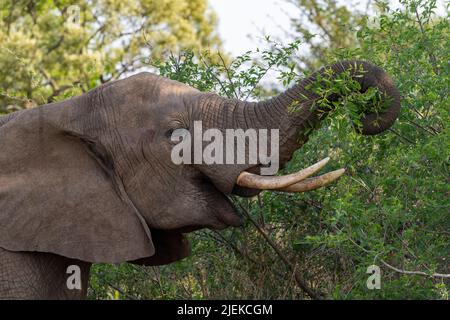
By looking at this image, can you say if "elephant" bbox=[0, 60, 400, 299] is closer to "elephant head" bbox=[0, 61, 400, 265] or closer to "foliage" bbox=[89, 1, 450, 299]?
"elephant head" bbox=[0, 61, 400, 265]

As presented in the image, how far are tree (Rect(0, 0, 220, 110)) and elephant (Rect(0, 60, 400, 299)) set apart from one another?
46.3 feet

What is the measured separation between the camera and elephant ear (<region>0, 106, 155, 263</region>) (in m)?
5.08

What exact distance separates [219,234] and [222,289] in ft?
1.13

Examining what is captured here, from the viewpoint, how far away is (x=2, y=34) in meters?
19.0

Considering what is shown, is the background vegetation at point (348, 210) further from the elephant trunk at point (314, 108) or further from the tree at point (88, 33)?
the tree at point (88, 33)

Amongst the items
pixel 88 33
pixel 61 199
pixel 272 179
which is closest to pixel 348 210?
pixel 272 179

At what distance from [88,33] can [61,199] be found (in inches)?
639

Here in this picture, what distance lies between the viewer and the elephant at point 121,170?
16.4 feet

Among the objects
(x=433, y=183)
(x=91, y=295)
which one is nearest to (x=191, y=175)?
(x=433, y=183)

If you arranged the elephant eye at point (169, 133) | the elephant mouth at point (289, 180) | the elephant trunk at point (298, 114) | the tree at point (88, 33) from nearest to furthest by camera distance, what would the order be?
the elephant mouth at point (289, 180)
the elephant trunk at point (298, 114)
the elephant eye at point (169, 133)
the tree at point (88, 33)

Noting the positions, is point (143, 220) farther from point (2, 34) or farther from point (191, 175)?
point (2, 34)

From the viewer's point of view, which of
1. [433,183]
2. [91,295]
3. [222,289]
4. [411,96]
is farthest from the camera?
[91,295]

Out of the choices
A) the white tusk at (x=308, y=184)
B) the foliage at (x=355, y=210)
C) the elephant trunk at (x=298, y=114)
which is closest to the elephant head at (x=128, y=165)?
the elephant trunk at (x=298, y=114)

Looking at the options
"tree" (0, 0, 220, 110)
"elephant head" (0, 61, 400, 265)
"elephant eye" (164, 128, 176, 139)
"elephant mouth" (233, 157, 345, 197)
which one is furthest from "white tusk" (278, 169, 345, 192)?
"tree" (0, 0, 220, 110)
